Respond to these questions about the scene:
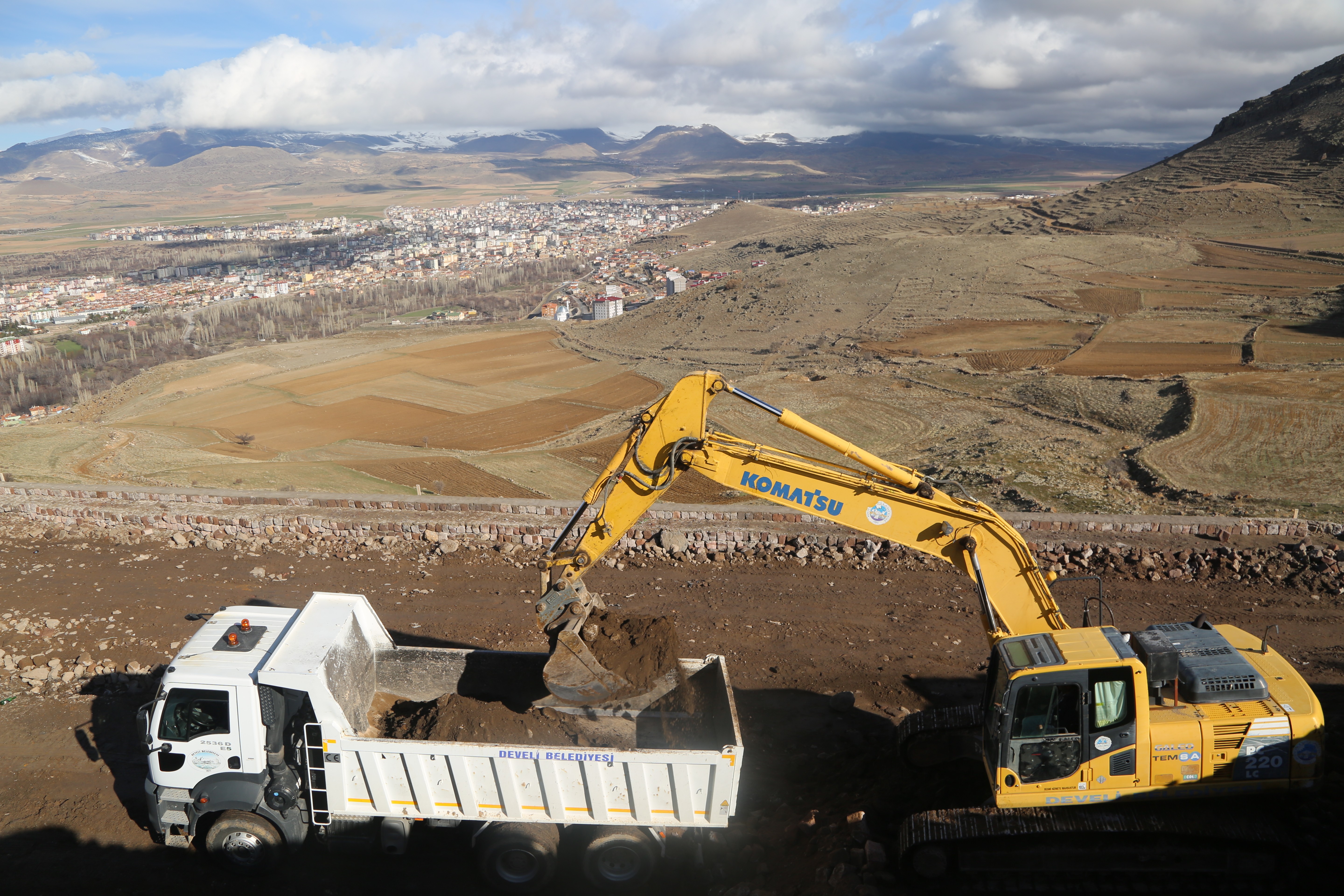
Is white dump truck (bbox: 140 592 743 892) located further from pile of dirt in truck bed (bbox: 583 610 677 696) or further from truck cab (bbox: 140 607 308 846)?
pile of dirt in truck bed (bbox: 583 610 677 696)

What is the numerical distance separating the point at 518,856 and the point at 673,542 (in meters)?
7.40

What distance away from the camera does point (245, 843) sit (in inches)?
290

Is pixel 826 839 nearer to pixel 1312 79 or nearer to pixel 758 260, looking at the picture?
pixel 758 260

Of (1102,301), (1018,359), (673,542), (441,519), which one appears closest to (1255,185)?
(1102,301)

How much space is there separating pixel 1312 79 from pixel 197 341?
10719cm

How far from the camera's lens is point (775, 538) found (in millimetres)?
13984

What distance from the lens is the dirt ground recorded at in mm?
7523

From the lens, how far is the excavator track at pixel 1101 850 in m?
6.30

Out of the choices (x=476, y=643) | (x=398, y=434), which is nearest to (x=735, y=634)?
(x=476, y=643)

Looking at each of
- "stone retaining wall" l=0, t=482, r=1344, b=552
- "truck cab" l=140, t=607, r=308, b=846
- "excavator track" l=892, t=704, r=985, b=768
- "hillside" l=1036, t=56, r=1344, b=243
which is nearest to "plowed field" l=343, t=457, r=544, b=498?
"stone retaining wall" l=0, t=482, r=1344, b=552

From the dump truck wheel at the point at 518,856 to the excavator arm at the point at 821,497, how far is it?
146cm

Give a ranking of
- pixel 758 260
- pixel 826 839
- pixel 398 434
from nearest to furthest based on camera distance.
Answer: pixel 826 839, pixel 398 434, pixel 758 260

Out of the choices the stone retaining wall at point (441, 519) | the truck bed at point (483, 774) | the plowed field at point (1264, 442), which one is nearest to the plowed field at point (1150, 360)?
the plowed field at point (1264, 442)

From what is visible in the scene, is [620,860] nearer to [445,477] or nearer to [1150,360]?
[445,477]
